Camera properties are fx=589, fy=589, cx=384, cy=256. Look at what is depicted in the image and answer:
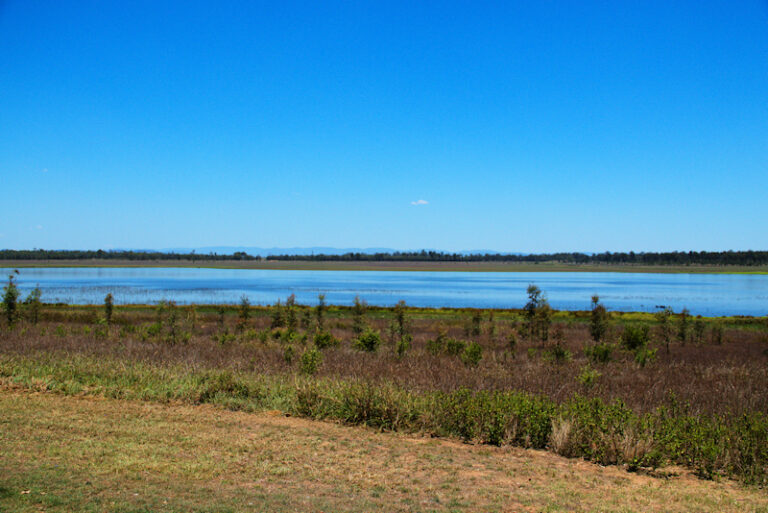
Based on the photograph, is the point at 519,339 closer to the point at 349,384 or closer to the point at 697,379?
the point at 697,379

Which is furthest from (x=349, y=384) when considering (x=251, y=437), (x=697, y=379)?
(x=697, y=379)

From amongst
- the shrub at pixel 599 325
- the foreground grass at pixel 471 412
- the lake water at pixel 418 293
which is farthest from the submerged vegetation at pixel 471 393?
the lake water at pixel 418 293

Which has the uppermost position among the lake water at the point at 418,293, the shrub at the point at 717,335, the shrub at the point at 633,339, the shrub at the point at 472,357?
the shrub at the point at 472,357

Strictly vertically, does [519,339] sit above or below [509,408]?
below

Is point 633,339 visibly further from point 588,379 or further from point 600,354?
point 588,379

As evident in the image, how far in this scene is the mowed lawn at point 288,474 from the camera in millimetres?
5855

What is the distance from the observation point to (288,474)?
22.3 feet

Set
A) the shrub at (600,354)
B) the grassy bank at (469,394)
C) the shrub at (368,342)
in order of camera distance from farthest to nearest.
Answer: the shrub at (368,342), the shrub at (600,354), the grassy bank at (469,394)

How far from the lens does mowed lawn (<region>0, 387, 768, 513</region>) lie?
5.86 meters

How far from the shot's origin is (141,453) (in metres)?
7.39

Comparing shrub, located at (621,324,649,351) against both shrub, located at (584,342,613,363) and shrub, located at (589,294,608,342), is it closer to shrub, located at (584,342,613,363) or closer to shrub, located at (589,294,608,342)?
shrub, located at (589,294,608,342)

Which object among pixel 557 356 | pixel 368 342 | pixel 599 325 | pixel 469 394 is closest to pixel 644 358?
pixel 557 356

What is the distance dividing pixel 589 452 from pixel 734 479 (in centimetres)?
170

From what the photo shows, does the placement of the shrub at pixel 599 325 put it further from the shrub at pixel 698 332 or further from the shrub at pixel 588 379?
the shrub at pixel 588 379
